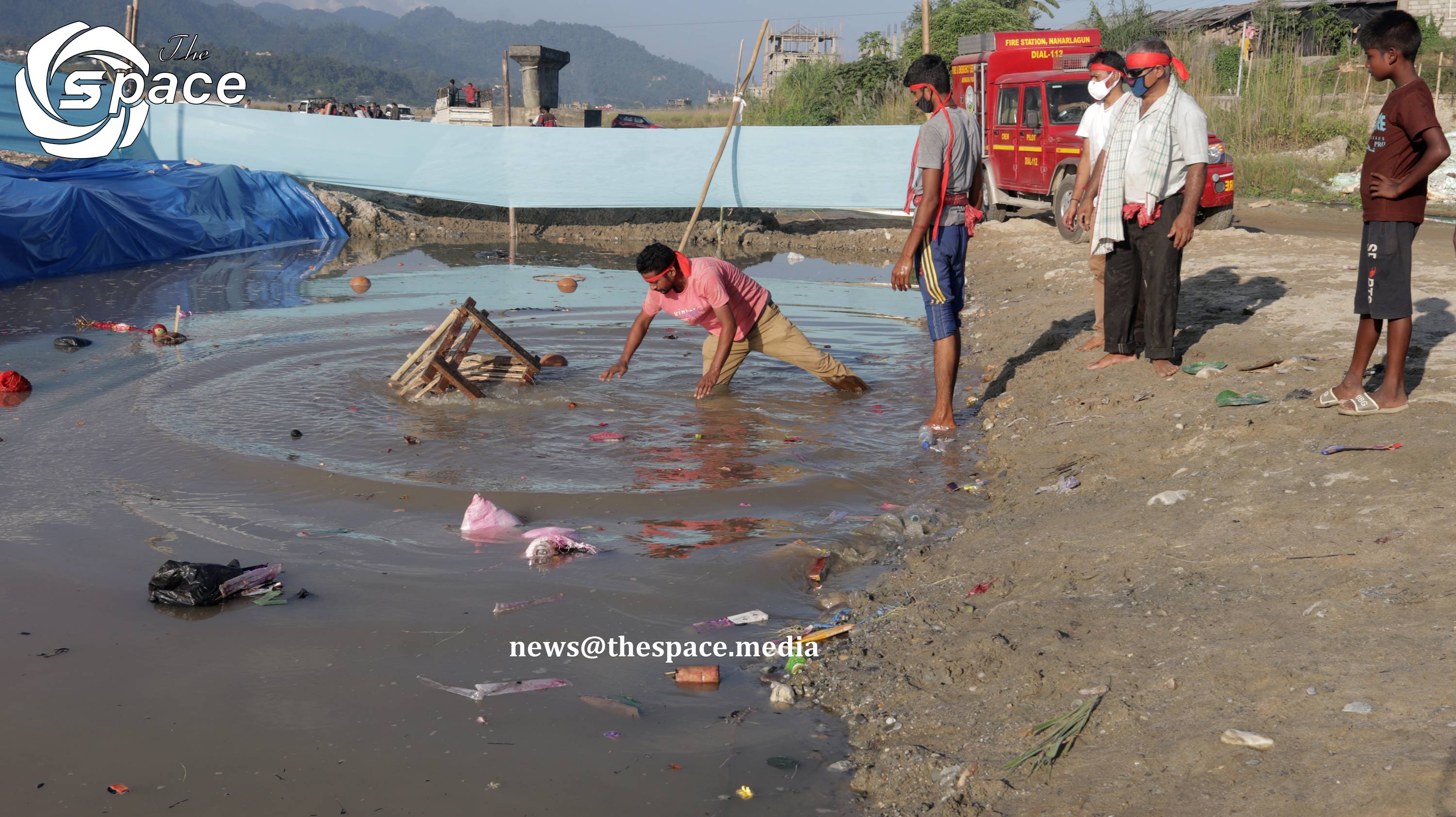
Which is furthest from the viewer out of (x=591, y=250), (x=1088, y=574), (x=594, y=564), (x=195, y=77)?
(x=195, y=77)

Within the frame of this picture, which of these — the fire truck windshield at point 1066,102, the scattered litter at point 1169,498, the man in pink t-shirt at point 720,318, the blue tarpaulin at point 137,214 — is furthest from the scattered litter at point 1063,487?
the blue tarpaulin at point 137,214

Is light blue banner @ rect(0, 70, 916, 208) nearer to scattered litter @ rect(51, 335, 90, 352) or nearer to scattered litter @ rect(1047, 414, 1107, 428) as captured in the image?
scattered litter @ rect(51, 335, 90, 352)

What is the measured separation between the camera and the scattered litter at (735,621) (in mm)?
3836

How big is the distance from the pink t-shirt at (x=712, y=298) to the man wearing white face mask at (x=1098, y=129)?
211 centimetres

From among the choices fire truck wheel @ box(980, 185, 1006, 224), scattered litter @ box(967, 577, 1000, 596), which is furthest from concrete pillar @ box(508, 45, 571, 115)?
scattered litter @ box(967, 577, 1000, 596)

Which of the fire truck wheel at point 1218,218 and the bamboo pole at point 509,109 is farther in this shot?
the bamboo pole at point 509,109

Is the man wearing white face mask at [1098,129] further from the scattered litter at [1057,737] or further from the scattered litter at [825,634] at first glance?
the scattered litter at [1057,737]

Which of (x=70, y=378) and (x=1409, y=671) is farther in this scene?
(x=70, y=378)

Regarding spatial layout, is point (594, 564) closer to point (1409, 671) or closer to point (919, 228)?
point (919, 228)

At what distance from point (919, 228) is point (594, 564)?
249 centimetres

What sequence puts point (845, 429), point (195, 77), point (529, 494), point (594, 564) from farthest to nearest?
point (195, 77), point (845, 429), point (529, 494), point (594, 564)

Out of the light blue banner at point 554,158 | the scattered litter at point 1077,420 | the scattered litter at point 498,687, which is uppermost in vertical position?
the light blue banner at point 554,158

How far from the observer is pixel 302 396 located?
7.12 metres

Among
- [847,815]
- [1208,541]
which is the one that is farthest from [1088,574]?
[847,815]
